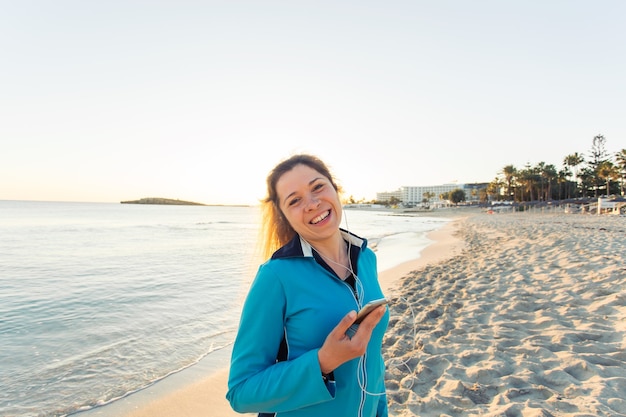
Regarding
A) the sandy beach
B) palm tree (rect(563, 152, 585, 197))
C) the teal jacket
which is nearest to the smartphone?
the teal jacket

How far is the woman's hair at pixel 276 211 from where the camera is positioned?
187 centimetres

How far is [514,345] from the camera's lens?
4.34 metres

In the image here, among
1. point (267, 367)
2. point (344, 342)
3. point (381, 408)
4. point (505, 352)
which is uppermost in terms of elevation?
point (344, 342)

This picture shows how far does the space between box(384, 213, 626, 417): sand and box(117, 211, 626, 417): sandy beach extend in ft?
0.04

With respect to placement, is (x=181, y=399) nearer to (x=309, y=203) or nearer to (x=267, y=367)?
(x=267, y=367)

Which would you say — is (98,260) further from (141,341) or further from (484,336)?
(484,336)

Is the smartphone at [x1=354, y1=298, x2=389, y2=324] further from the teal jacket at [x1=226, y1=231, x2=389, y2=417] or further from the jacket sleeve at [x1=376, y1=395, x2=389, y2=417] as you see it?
the jacket sleeve at [x1=376, y1=395, x2=389, y2=417]

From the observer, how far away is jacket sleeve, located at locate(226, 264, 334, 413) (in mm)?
1282

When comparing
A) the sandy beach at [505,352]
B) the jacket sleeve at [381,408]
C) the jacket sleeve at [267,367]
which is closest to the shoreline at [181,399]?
the sandy beach at [505,352]

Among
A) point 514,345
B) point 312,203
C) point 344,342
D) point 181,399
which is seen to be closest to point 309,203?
point 312,203

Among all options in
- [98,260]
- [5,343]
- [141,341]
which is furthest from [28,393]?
[98,260]

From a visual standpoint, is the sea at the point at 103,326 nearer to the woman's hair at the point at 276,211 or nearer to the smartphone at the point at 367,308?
the woman's hair at the point at 276,211

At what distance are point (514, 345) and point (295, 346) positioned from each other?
3.97 metres

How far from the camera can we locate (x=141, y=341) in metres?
6.18
